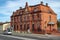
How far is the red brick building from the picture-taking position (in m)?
69.5

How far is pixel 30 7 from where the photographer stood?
256 ft

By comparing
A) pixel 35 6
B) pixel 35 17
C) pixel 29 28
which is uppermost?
pixel 35 6

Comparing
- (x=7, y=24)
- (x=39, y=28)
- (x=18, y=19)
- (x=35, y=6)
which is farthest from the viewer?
(x=7, y=24)

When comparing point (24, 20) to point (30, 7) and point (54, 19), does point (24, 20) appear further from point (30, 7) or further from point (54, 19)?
point (54, 19)

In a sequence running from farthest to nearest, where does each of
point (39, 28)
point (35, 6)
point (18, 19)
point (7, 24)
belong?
point (7, 24) → point (18, 19) → point (35, 6) → point (39, 28)

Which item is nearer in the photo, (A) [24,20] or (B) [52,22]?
(B) [52,22]

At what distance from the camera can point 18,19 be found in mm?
82688

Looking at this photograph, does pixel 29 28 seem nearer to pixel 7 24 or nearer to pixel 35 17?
pixel 35 17

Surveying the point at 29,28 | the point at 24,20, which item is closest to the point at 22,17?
the point at 24,20

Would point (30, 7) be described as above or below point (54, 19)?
above

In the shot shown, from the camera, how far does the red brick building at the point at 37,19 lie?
6948cm

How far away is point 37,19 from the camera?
232 feet

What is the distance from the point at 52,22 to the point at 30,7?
1247cm

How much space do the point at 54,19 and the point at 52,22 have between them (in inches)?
153
